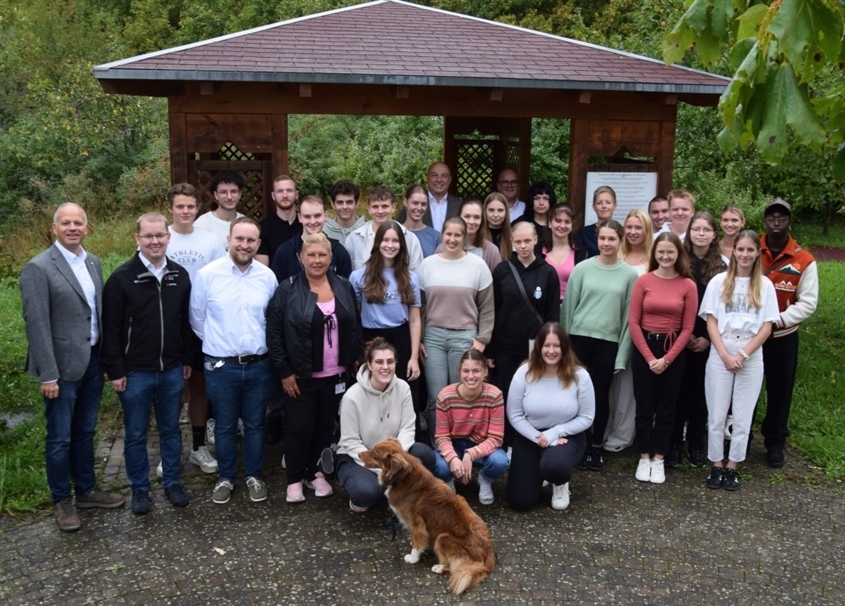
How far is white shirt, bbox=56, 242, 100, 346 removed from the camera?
5.18 metres

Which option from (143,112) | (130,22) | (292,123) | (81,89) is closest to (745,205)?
(292,123)

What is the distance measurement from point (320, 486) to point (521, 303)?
6.56 feet

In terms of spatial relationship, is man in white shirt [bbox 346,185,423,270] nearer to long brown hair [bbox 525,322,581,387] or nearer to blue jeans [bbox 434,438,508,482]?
long brown hair [bbox 525,322,581,387]

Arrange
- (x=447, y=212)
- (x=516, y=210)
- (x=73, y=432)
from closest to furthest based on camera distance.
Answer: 1. (x=73, y=432)
2. (x=447, y=212)
3. (x=516, y=210)

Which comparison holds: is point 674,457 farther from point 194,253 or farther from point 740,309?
point 194,253

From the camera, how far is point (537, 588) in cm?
462

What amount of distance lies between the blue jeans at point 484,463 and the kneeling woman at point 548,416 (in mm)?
101

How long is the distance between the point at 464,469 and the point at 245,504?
153 centimetres

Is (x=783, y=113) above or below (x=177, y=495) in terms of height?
above

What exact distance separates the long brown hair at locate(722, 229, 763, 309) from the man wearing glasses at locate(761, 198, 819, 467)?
1.27ft

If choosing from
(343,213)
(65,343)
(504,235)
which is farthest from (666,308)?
(65,343)

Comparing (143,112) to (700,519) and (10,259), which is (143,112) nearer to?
(10,259)

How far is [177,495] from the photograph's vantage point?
560 cm

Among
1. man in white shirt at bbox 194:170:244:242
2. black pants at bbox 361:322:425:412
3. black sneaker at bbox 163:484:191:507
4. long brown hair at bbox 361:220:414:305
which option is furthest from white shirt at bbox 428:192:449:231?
black sneaker at bbox 163:484:191:507
